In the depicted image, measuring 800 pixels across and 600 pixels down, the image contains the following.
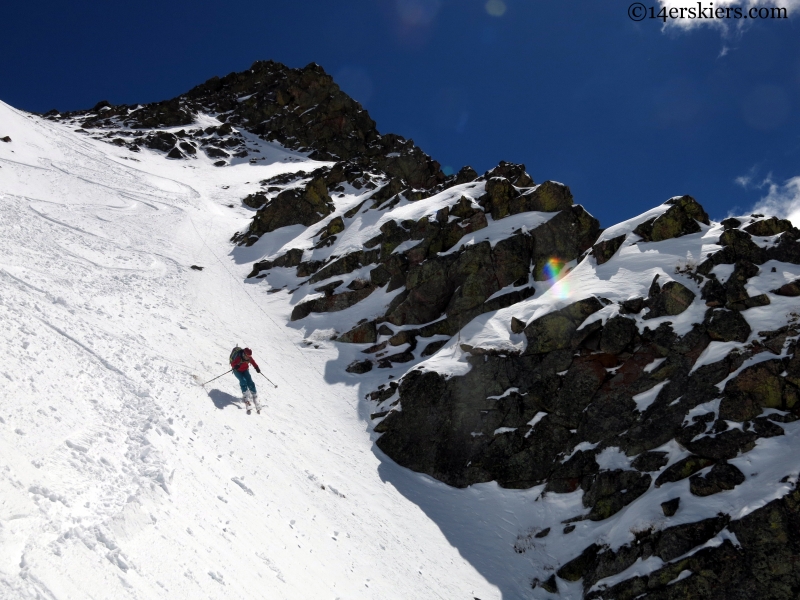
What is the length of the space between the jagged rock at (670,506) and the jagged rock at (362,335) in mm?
15188

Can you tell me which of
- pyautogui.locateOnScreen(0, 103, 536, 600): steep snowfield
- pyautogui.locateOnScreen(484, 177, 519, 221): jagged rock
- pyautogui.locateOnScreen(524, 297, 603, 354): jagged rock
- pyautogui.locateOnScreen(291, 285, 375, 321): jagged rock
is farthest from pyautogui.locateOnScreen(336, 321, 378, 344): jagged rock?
pyautogui.locateOnScreen(484, 177, 519, 221): jagged rock

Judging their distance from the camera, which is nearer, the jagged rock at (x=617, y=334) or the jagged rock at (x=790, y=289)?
the jagged rock at (x=790, y=289)

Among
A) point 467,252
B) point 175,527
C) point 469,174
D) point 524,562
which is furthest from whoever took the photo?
point 469,174

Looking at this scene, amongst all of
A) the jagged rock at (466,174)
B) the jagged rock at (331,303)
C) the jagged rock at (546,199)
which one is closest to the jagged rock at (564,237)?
the jagged rock at (546,199)

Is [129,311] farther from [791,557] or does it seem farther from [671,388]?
[791,557]

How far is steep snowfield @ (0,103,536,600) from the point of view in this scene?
21.4ft

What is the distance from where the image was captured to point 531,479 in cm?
1538

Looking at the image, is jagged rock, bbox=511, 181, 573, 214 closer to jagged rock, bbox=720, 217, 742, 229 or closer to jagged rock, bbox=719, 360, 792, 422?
jagged rock, bbox=720, 217, 742, 229

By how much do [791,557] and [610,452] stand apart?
16.2 feet

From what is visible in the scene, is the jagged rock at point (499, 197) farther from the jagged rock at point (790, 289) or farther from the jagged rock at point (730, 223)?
A: the jagged rock at point (790, 289)

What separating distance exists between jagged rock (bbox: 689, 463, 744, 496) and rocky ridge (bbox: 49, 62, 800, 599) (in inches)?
1.5

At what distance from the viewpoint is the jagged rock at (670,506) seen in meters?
11.5

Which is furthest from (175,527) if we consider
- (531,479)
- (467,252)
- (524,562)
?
(467,252)

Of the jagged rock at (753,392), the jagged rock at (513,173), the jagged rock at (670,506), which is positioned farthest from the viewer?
the jagged rock at (513,173)
